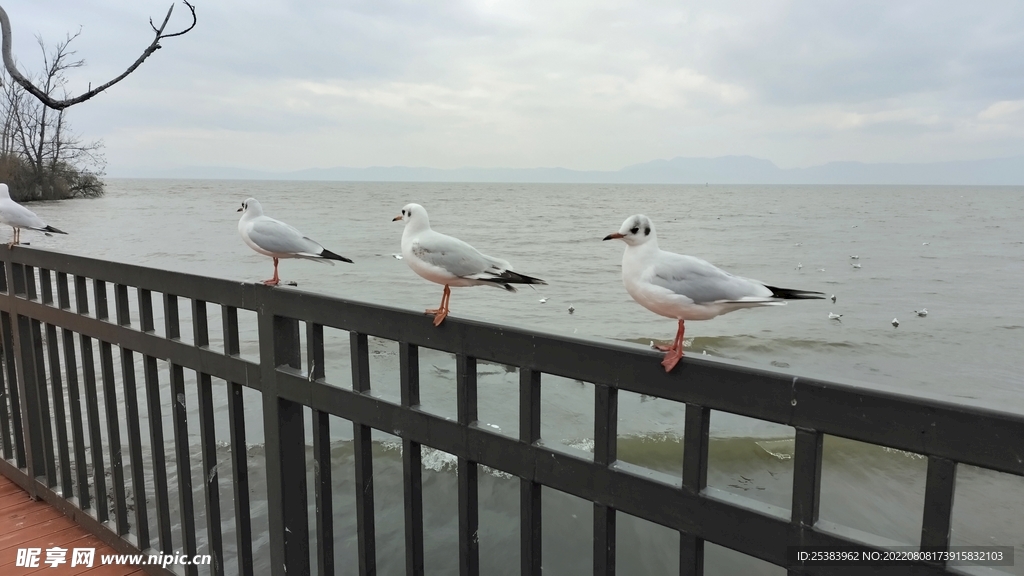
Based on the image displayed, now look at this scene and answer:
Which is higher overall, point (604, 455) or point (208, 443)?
point (604, 455)

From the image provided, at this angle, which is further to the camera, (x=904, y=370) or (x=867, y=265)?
(x=867, y=265)

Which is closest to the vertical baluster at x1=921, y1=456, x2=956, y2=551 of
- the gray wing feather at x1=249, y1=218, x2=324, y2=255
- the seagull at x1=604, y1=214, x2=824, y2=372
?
the seagull at x1=604, y1=214, x2=824, y2=372

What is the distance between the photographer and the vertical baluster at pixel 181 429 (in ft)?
7.81

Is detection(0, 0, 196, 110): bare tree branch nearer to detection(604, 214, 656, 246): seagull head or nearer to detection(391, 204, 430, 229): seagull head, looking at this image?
detection(391, 204, 430, 229): seagull head

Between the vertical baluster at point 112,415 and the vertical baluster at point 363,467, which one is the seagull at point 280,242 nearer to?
the vertical baluster at point 112,415

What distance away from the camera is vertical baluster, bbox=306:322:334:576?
1.97 metres

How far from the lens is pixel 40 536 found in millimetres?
2965

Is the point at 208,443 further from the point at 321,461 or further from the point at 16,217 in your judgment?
the point at 16,217

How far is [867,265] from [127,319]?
2208cm

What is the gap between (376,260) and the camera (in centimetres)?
1966

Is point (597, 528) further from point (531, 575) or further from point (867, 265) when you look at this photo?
point (867, 265)

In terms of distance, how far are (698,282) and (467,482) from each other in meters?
0.79

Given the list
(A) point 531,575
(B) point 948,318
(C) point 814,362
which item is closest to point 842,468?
(C) point 814,362

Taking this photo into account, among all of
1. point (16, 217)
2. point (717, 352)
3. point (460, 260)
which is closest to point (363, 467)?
point (460, 260)
